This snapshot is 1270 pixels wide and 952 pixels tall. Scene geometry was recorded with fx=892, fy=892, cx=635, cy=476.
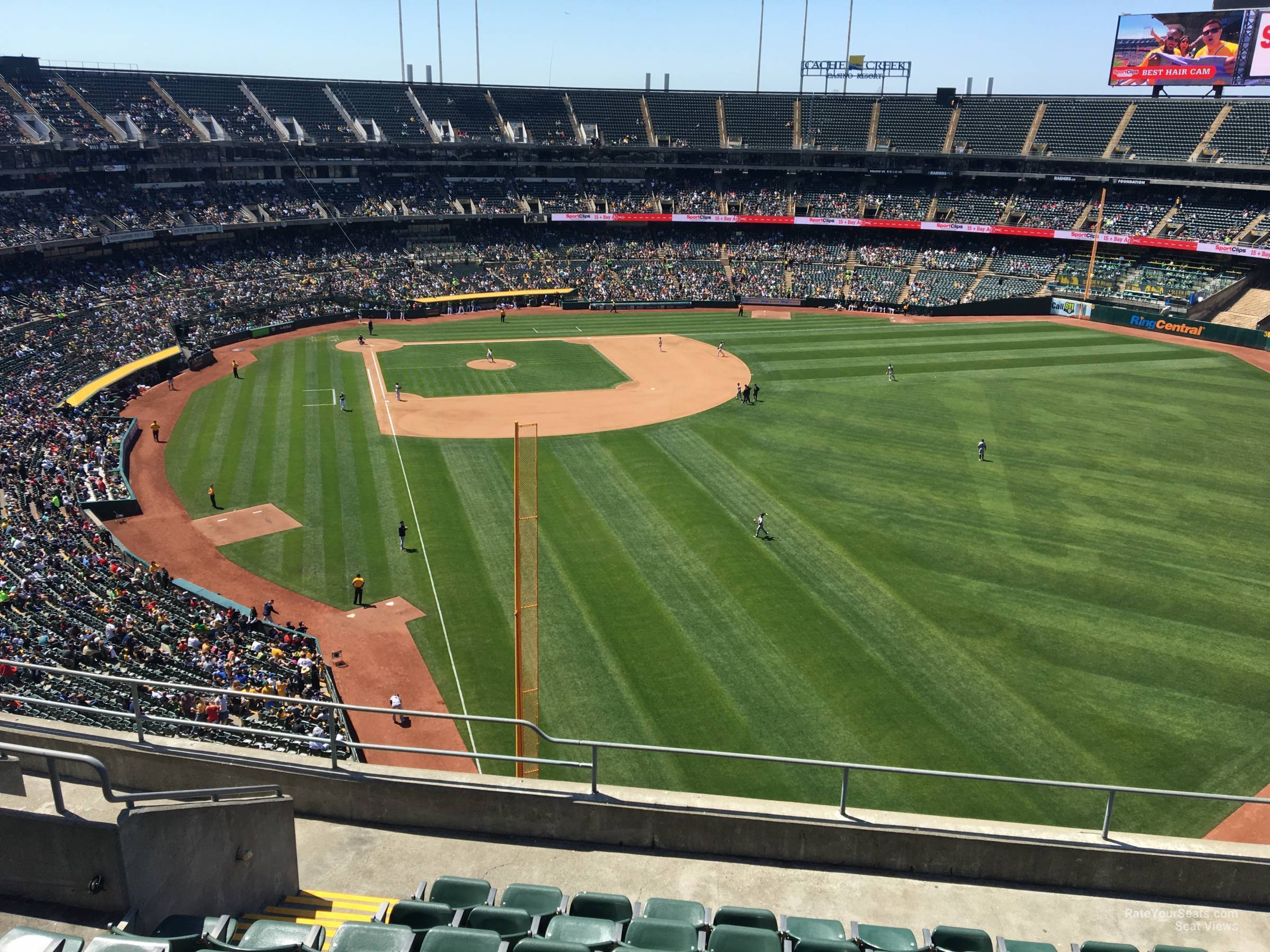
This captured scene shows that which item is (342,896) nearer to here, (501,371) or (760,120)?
(501,371)

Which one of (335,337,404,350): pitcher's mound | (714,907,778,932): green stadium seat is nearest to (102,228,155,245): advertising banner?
(335,337,404,350): pitcher's mound

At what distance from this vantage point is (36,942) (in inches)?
255

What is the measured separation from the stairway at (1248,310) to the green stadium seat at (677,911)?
75.4 m

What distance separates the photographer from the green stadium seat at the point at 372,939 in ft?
23.7

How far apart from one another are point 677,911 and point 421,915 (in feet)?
7.84

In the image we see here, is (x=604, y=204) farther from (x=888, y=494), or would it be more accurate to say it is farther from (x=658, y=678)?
(x=658, y=678)

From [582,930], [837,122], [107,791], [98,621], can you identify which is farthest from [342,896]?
[837,122]

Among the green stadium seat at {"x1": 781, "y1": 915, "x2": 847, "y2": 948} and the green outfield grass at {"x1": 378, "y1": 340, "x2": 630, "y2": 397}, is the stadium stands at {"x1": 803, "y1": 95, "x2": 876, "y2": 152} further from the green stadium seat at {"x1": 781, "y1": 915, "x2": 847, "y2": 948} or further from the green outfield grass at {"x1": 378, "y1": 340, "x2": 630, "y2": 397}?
the green stadium seat at {"x1": 781, "y1": 915, "x2": 847, "y2": 948}

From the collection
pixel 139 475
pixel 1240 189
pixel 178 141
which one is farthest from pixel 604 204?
pixel 139 475

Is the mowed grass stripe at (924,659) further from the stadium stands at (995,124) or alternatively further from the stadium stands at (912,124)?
the stadium stands at (912,124)

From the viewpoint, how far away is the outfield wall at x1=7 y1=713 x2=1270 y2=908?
31.9 ft

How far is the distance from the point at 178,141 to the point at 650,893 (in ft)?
266

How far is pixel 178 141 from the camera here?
242 ft

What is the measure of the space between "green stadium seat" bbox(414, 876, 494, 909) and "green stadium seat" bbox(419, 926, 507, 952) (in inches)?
52.5
